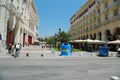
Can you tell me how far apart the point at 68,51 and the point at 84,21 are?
183ft

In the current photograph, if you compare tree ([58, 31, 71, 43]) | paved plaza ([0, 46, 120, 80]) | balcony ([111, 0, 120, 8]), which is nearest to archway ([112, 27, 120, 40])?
balcony ([111, 0, 120, 8])

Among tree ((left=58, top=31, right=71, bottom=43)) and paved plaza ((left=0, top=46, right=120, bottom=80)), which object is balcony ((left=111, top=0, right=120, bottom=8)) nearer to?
tree ((left=58, top=31, right=71, bottom=43))

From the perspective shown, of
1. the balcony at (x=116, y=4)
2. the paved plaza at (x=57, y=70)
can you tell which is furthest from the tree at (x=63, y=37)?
the paved plaza at (x=57, y=70)

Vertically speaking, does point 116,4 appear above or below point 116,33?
above

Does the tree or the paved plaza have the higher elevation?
the tree

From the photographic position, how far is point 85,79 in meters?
9.65

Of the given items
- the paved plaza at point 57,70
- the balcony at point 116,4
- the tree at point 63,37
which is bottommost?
the paved plaza at point 57,70

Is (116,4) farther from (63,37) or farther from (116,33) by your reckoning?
(63,37)

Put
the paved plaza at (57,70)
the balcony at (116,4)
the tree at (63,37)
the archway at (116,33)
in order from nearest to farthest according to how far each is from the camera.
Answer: the paved plaza at (57,70) < the balcony at (116,4) < the archway at (116,33) < the tree at (63,37)

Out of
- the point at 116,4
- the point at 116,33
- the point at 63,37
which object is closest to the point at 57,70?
the point at 116,4

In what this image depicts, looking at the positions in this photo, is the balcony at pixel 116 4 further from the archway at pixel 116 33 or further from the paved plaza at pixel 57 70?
the paved plaza at pixel 57 70

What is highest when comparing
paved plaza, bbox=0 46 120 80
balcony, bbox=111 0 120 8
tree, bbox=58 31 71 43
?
balcony, bbox=111 0 120 8

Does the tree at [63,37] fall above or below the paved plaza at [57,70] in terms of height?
above

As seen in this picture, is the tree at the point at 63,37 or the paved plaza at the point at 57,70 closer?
the paved plaza at the point at 57,70
